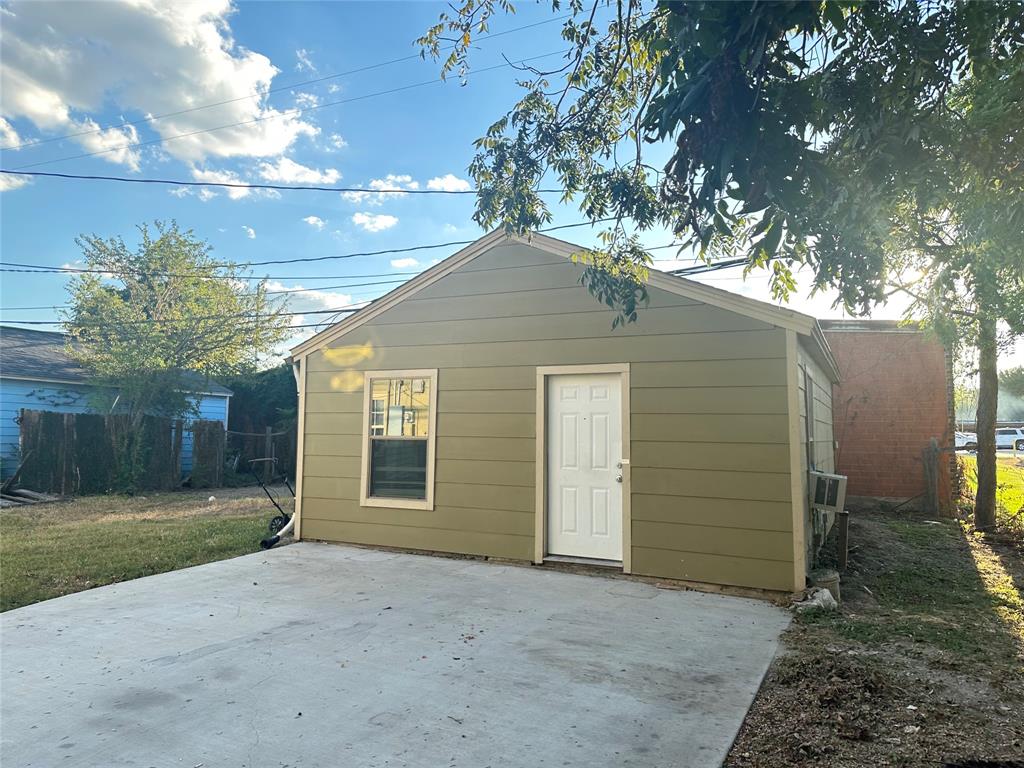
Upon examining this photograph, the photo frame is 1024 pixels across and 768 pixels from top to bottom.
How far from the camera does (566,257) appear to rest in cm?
616

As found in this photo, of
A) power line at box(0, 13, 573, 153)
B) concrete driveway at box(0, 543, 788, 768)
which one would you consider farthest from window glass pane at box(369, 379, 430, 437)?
power line at box(0, 13, 573, 153)

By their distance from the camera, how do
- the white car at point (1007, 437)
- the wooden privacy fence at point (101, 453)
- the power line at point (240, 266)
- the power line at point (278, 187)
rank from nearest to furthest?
the power line at point (278, 187), the power line at point (240, 266), the wooden privacy fence at point (101, 453), the white car at point (1007, 437)

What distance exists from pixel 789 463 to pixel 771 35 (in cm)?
373

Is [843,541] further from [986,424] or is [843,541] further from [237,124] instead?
[237,124]

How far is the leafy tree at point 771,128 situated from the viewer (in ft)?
8.02

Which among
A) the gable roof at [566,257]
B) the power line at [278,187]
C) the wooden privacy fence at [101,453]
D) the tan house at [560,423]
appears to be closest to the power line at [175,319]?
the wooden privacy fence at [101,453]

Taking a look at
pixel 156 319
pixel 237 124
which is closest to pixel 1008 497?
pixel 237 124

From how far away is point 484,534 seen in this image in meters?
6.34

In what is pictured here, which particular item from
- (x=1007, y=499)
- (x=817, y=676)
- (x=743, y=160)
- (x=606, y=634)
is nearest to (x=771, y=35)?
(x=743, y=160)

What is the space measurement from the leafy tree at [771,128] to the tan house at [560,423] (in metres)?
1.28

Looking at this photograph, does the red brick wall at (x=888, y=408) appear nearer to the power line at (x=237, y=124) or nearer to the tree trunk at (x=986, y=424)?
the tree trunk at (x=986, y=424)

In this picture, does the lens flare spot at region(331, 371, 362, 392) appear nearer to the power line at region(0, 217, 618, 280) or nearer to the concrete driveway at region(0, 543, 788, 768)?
the concrete driveway at region(0, 543, 788, 768)

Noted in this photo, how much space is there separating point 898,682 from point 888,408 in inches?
392

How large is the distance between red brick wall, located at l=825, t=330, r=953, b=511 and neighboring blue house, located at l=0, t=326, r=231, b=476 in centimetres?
1499
